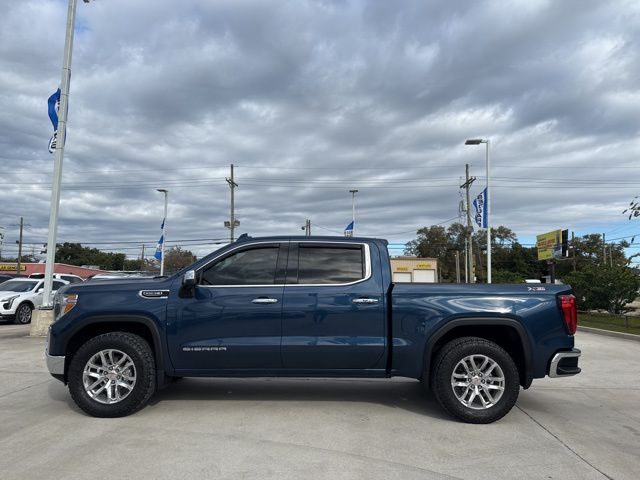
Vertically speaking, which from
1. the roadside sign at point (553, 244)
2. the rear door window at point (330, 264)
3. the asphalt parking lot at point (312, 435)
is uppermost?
the roadside sign at point (553, 244)

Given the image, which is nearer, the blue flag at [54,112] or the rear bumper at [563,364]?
the rear bumper at [563,364]

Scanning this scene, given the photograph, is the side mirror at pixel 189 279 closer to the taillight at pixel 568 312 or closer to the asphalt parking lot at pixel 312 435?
the asphalt parking lot at pixel 312 435

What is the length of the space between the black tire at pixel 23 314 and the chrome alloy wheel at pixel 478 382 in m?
15.8

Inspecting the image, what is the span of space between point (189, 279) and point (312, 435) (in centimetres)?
201

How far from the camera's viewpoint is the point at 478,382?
17.6ft

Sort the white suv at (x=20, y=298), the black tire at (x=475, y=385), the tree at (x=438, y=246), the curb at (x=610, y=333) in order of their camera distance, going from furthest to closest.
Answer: the tree at (x=438, y=246) → the white suv at (x=20, y=298) → the curb at (x=610, y=333) → the black tire at (x=475, y=385)

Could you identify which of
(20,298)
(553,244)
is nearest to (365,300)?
(20,298)

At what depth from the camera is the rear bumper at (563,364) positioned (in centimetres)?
536

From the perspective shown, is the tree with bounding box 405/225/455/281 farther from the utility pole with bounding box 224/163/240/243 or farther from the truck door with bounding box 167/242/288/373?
the truck door with bounding box 167/242/288/373

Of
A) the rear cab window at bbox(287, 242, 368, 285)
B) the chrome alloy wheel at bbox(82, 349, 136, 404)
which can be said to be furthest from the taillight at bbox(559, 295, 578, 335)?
the chrome alloy wheel at bbox(82, 349, 136, 404)

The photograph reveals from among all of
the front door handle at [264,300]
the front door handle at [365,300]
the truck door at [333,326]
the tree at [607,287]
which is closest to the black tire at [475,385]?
the truck door at [333,326]

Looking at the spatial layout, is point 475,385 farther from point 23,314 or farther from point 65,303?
point 23,314

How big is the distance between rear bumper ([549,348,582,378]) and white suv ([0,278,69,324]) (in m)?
16.0

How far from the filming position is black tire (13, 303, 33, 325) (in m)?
16.6
